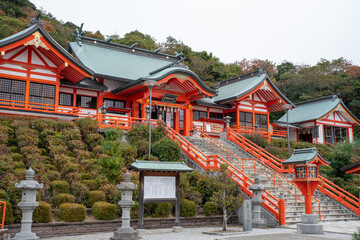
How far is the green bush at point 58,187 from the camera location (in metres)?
12.2

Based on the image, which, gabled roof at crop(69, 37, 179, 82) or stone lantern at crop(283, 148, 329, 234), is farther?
gabled roof at crop(69, 37, 179, 82)

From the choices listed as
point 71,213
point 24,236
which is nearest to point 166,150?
point 71,213

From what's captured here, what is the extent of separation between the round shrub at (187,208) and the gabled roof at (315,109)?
2420 cm

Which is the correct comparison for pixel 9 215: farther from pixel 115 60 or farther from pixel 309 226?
pixel 115 60

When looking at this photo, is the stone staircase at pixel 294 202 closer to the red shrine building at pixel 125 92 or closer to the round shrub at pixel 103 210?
the round shrub at pixel 103 210

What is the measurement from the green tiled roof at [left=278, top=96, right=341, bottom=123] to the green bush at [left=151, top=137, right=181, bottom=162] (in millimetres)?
21196

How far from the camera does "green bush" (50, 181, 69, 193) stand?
12.2 meters

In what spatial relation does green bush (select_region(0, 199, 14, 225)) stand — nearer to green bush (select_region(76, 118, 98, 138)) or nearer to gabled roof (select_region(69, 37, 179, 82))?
green bush (select_region(76, 118, 98, 138))

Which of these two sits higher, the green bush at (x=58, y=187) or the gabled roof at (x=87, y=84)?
the gabled roof at (x=87, y=84)

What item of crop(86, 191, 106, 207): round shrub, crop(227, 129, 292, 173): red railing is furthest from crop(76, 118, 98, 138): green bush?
crop(227, 129, 292, 173): red railing

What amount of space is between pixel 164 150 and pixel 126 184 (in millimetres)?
6812

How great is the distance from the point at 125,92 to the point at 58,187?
516 inches

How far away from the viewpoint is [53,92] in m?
21.3

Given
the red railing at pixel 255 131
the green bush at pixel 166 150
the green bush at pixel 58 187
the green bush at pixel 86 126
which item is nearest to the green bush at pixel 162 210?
the green bush at pixel 58 187
